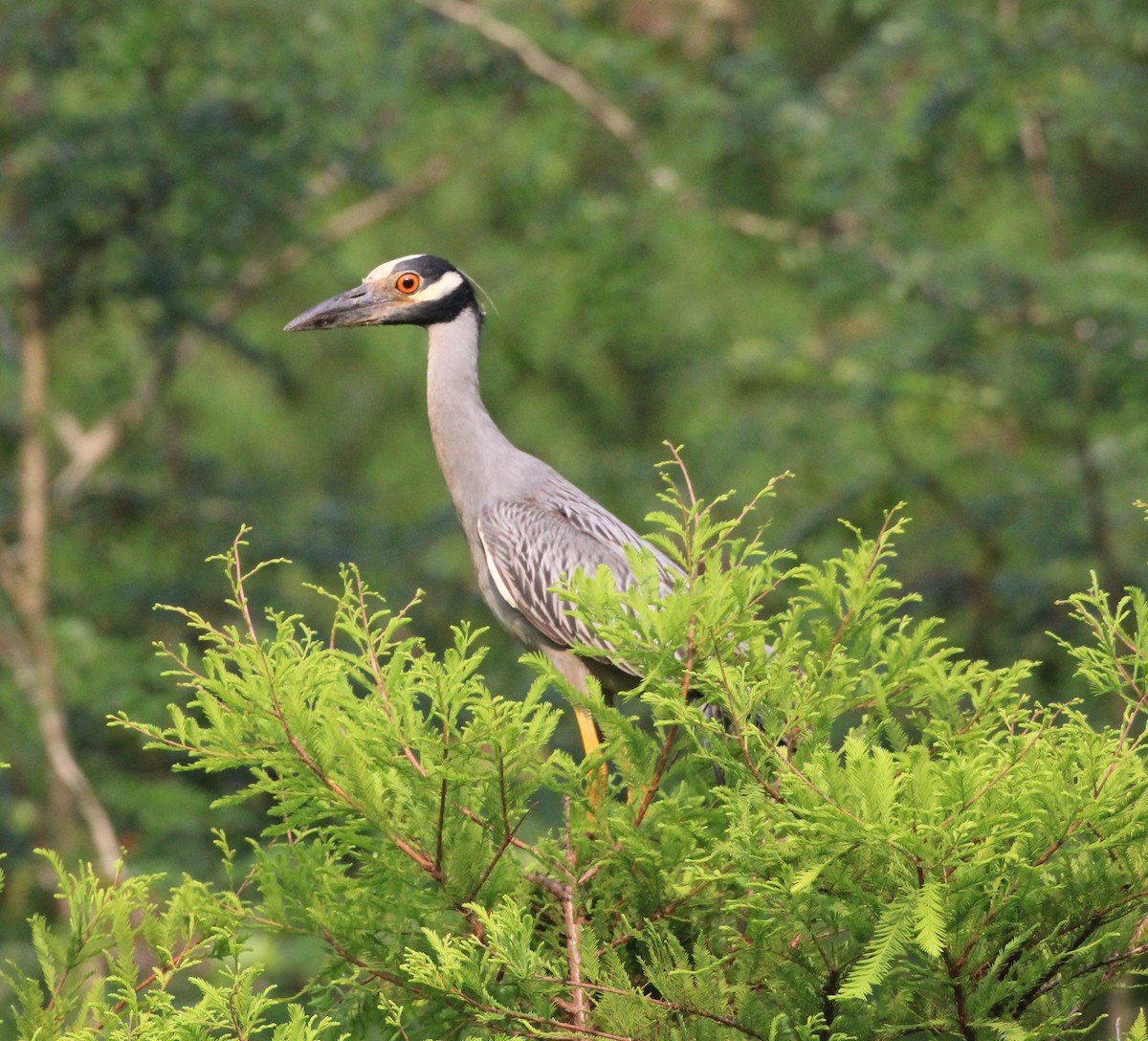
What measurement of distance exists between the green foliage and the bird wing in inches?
57.2

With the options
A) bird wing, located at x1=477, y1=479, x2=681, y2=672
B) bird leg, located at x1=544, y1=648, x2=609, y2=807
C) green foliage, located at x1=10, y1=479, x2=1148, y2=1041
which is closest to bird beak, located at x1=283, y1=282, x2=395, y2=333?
bird wing, located at x1=477, y1=479, x2=681, y2=672

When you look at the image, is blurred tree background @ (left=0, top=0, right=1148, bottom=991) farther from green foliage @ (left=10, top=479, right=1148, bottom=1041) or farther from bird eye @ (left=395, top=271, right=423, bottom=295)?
green foliage @ (left=10, top=479, right=1148, bottom=1041)

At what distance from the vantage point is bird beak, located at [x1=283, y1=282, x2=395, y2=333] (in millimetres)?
4938

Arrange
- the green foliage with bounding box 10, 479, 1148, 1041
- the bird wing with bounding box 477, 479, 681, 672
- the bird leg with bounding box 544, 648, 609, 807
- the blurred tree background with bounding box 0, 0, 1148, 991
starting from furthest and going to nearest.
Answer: the blurred tree background with bounding box 0, 0, 1148, 991 → the bird wing with bounding box 477, 479, 681, 672 → the bird leg with bounding box 544, 648, 609, 807 → the green foliage with bounding box 10, 479, 1148, 1041

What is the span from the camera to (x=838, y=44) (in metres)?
13.5

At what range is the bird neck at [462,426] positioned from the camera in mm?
5098

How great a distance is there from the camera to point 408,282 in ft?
16.8

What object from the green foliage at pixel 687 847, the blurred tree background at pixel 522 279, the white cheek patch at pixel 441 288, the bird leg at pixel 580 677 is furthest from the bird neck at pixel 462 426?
the blurred tree background at pixel 522 279

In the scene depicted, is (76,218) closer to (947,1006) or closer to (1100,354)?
(1100,354)

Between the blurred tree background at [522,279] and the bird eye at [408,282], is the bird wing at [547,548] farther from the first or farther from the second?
the blurred tree background at [522,279]

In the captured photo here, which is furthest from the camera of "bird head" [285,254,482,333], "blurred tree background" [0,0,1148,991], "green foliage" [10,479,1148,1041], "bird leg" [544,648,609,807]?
"blurred tree background" [0,0,1148,991]

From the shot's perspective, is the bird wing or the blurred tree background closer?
the bird wing

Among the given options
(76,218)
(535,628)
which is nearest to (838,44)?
(76,218)

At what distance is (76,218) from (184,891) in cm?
631
